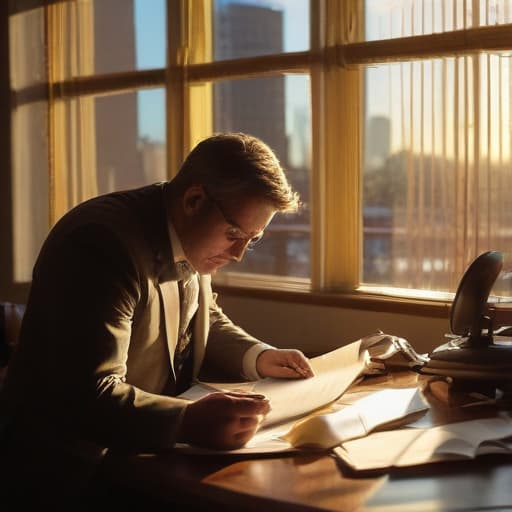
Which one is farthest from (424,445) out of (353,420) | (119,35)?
(119,35)

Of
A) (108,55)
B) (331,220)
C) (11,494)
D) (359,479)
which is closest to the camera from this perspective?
(359,479)

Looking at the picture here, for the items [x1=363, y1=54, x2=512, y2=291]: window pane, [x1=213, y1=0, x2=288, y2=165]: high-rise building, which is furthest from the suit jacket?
[x1=213, y1=0, x2=288, y2=165]: high-rise building

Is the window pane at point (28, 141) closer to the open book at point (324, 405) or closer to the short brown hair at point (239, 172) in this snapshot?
the open book at point (324, 405)

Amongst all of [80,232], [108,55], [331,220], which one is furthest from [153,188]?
[108,55]

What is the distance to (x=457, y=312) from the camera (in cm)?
179

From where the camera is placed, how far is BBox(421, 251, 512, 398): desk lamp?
1.72m

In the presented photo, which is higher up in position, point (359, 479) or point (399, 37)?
point (399, 37)

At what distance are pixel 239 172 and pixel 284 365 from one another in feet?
1.73

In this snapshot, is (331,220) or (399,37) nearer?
(399,37)

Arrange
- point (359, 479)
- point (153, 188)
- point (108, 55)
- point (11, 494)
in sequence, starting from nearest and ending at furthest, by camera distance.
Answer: point (359, 479)
point (11, 494)
point (153, 188)
point (108, 55)

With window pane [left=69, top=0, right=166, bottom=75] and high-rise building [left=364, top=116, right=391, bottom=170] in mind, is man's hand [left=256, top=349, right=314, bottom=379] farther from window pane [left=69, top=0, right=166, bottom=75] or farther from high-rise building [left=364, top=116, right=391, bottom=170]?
window pane [left=69, top=0, right=166, bottom=75]

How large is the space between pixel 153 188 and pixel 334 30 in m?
1.48

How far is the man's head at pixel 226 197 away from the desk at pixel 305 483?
512 mm

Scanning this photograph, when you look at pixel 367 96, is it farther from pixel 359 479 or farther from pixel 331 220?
pixel 359 479
